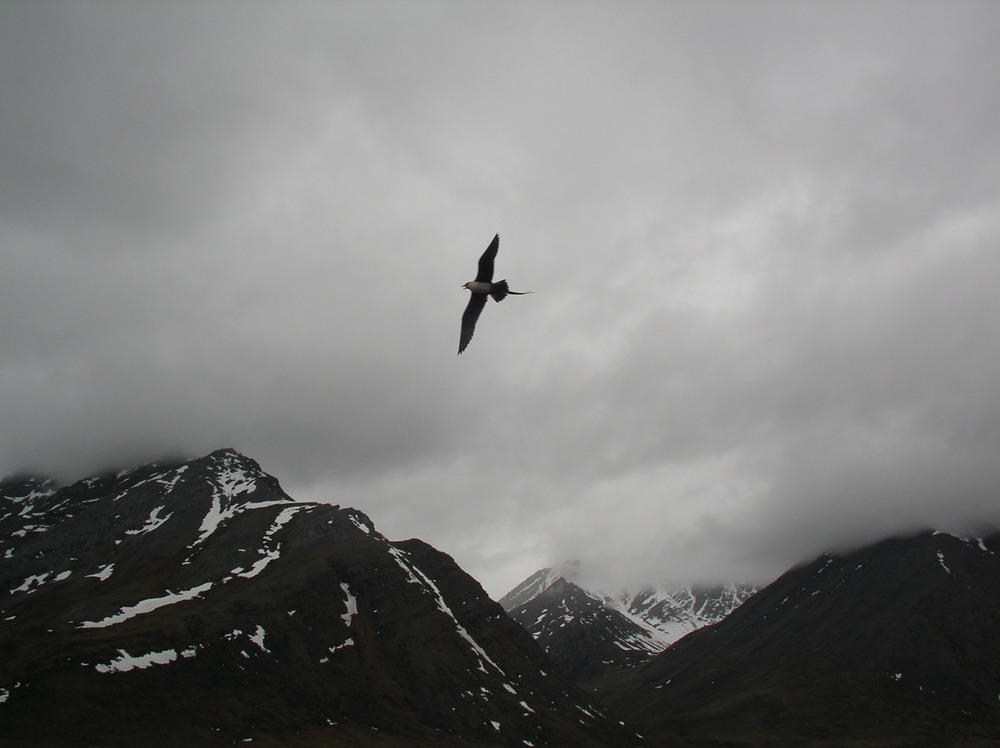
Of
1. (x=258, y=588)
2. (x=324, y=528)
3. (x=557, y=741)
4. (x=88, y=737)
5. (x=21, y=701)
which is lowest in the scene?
(x=557, y=741)

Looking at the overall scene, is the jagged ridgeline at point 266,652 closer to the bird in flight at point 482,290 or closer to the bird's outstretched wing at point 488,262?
the bird in flight at point 482,290

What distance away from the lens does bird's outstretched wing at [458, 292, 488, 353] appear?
26355 mm

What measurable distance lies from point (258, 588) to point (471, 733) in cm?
5787

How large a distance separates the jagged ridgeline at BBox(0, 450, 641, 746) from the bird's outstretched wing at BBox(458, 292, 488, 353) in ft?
323

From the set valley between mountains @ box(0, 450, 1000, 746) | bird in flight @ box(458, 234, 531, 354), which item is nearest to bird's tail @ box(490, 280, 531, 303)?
bird in flight @ box(458, 234, 531, 354)

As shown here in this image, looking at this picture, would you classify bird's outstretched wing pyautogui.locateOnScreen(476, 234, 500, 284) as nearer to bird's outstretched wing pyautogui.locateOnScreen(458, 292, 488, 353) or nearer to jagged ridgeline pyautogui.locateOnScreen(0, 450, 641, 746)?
bird's outstretched wing pyautogui.locateOnScreen(458, 292, 488, 353)

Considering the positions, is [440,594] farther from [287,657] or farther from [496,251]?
[496,251]

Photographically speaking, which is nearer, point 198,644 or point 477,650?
point 198,644

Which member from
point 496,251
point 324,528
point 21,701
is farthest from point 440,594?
point 496,251

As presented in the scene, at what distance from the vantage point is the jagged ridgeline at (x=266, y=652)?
107 m

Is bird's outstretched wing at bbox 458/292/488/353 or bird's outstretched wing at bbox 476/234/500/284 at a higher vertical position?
bird's outstretched wing at bbox 476/234/500/284

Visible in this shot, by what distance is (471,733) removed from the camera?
141 metres

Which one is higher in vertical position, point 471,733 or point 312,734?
point 312,734

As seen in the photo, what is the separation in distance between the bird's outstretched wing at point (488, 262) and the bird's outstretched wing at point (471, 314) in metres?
0.12
